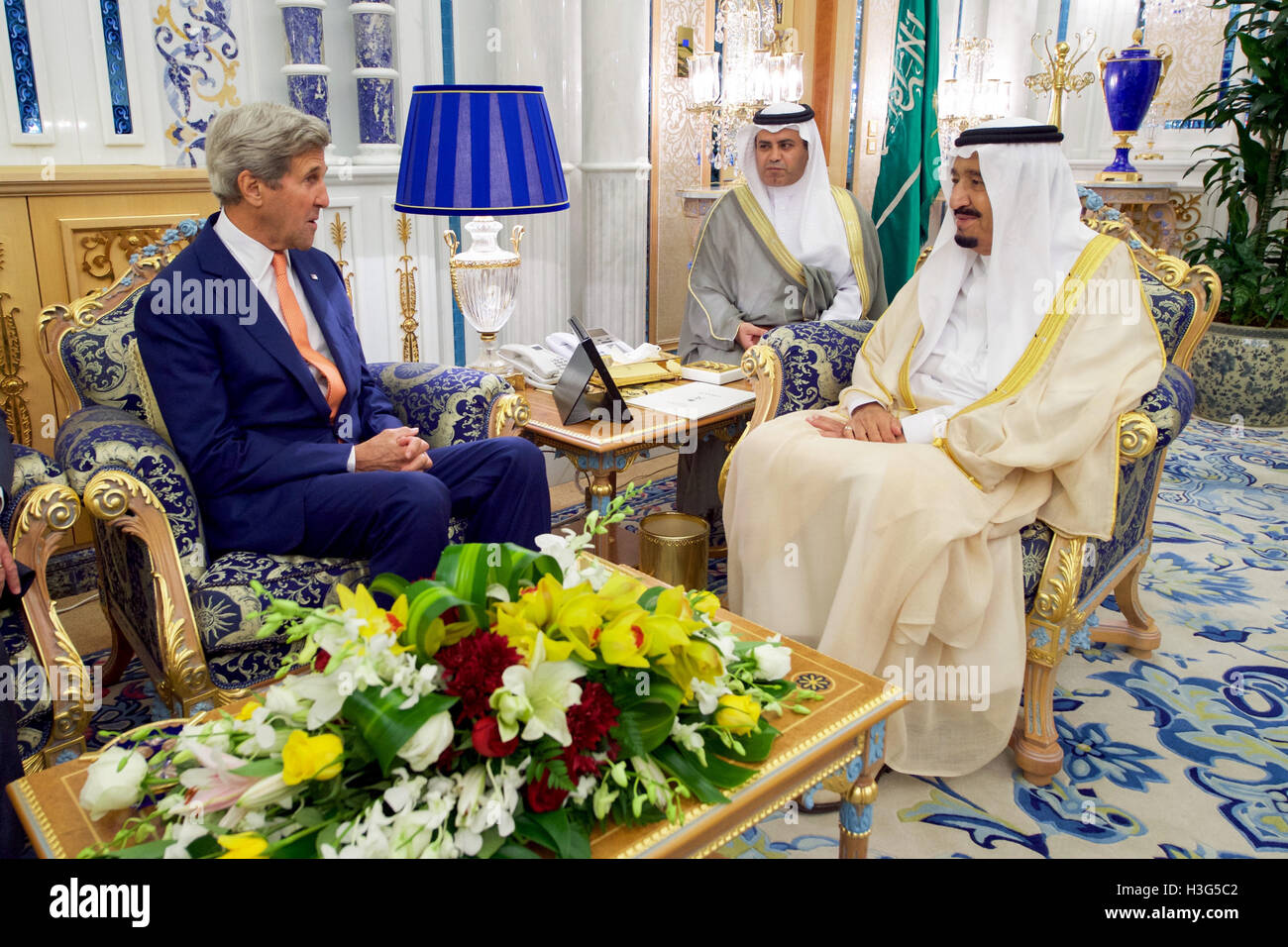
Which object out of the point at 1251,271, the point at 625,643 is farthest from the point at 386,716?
the point at 1251,271

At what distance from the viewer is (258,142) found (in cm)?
226

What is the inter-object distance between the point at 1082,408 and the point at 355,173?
284 centimetres

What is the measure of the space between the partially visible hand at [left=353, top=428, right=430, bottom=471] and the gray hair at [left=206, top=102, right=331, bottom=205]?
65 centimetres

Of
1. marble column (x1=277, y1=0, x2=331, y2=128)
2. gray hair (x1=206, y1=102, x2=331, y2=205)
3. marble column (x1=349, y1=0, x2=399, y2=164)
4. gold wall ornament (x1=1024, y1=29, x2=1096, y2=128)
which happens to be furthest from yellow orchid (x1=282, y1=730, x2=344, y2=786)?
gold wall ornament (x1=1024, y1=29, x2=1096, y2=128)

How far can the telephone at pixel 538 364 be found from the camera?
3.28m

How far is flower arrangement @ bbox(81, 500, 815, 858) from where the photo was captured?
3.79 ft

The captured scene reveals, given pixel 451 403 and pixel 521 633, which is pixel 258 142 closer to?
pixel 451 403

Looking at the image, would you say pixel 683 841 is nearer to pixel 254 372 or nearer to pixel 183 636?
pixel 183 636

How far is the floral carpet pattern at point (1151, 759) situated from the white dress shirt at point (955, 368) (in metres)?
0.87

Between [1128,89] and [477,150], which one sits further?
[1128,89]

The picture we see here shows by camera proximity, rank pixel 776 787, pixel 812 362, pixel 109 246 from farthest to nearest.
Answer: pixel 109 246 < pixel 812 362 < pixel 776 787

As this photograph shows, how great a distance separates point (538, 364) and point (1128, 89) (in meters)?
4.59

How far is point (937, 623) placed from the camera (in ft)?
7.59
